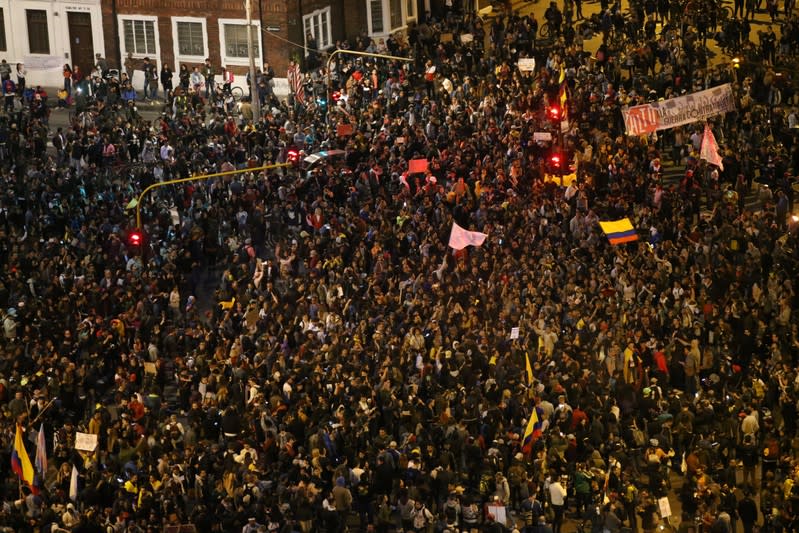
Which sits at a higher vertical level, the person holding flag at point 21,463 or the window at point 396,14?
the window at point 396,14

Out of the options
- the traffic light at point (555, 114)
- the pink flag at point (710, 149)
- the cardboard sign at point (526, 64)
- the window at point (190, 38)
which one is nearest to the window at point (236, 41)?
the window at point (190, 38)

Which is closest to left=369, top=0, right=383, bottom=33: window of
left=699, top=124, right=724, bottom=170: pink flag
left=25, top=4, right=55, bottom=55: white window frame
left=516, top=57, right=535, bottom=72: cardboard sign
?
left=25, top=4, right=55, bottom=55: white window frame

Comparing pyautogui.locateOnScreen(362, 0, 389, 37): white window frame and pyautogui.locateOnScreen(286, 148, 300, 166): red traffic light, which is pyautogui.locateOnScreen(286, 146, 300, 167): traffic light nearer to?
pyautogui.locateOnScreen(286, 148, 300, 166): red traffic light

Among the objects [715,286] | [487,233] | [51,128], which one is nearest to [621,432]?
[715,286]

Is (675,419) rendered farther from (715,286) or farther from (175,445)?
(175,445)

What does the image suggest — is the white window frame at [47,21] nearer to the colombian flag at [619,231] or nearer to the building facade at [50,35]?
the building facade at [50,35]

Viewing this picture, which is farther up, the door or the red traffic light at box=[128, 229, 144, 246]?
the door

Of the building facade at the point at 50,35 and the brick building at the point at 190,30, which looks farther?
the building facade at the point at 50,35

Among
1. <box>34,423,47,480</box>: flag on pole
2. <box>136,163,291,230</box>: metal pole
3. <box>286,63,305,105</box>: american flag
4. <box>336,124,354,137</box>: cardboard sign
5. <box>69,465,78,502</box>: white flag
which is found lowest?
<box>69,465,78,502</box>: white flag
